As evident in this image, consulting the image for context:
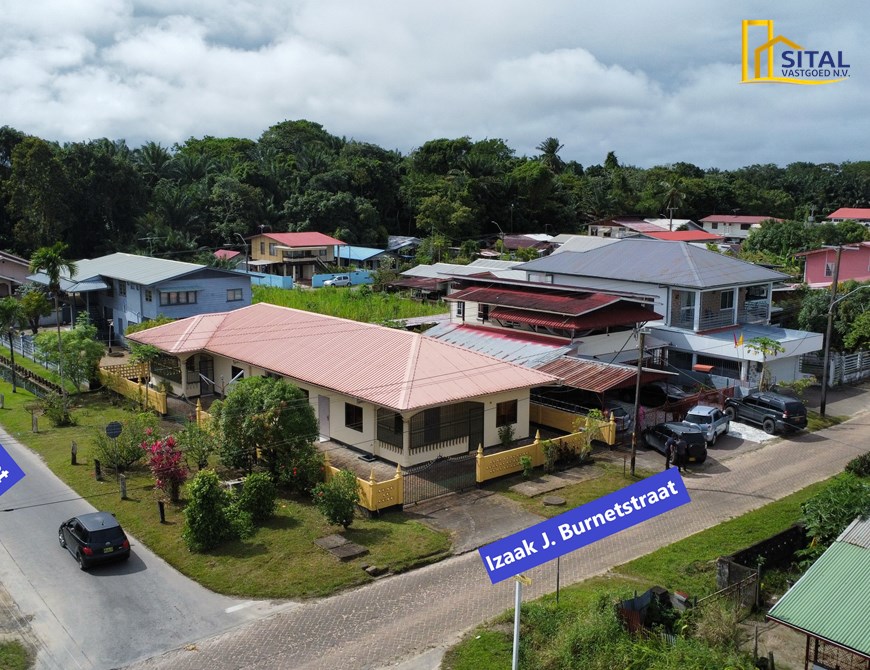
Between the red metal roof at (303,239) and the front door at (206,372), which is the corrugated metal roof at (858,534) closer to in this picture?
the front door at (206,372)

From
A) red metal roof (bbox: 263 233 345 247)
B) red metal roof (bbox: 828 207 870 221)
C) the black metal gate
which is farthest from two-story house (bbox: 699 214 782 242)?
the black metal gate

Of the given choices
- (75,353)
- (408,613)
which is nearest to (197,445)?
(408,613)

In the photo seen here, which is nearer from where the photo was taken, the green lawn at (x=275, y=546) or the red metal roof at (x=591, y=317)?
the green lawn at (x=275, y=546)

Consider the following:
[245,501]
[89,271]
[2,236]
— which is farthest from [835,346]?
[2,236]

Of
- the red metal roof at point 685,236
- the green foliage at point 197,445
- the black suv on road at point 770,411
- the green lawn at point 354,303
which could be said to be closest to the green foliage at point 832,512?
the black suv on road at point 770,411

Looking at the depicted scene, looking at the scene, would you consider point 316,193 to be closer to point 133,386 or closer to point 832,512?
point 133,386

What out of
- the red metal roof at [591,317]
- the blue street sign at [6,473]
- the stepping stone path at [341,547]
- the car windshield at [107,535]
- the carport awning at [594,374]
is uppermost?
the red metal roof at [591,317]
